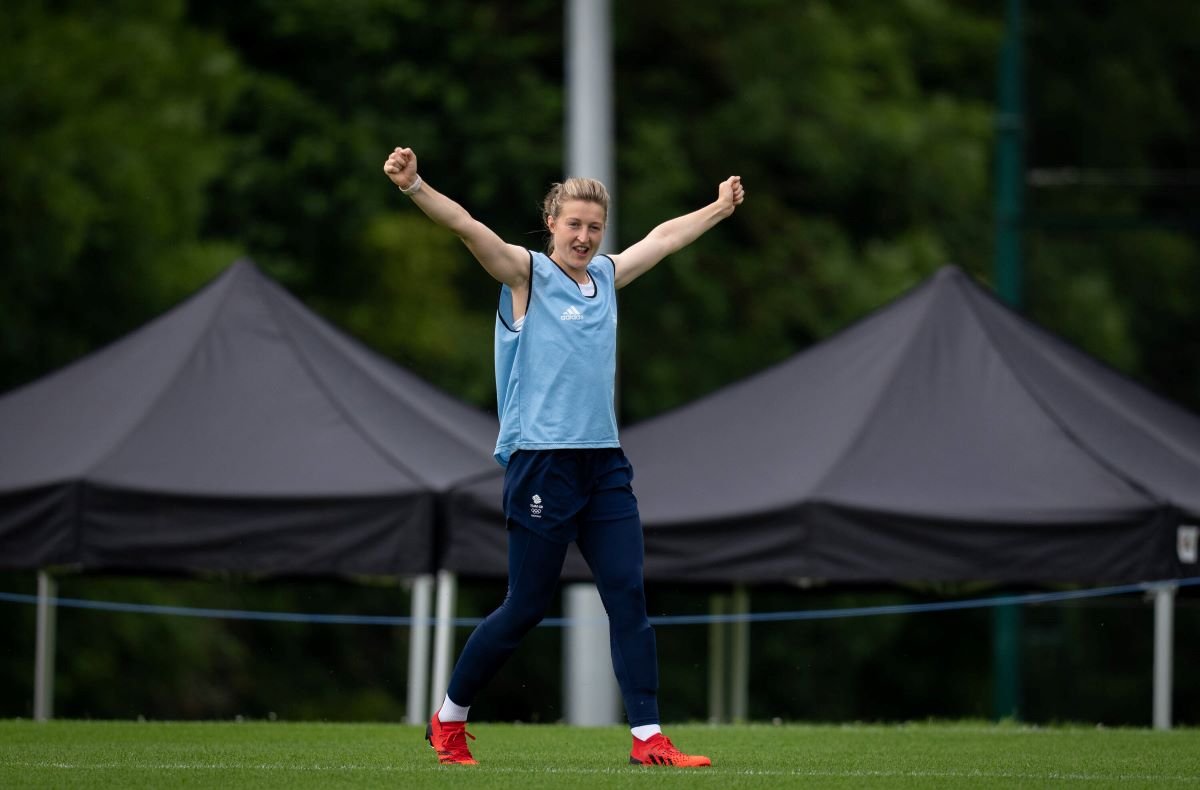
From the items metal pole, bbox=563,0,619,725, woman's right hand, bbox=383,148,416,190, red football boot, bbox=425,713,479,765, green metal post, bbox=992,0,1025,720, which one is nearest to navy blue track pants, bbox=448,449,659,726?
red football boot, bbox=425,713,479,765

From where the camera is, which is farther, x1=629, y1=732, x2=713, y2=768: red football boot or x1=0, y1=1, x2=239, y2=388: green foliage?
x1=0, y1=1, x2=239, y2=388: green foliage

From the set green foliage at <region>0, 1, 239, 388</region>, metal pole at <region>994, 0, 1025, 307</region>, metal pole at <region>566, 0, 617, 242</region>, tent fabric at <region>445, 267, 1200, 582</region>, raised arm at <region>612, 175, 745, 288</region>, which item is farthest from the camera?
green foliage at <region>0, 1, 239, 388</region>

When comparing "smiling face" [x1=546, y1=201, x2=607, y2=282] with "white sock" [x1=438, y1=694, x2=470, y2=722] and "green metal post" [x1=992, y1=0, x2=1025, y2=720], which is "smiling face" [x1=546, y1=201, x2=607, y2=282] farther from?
"green metal post" [x1=992, y1=0, x2=1025, y2=720]

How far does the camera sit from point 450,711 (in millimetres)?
7324

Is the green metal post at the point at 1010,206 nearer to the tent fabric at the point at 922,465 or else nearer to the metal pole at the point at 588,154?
the metal pole at the point at 588,154

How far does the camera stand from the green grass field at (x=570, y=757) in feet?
22.3

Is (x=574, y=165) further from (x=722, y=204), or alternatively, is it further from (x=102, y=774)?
(x=102, y=774)

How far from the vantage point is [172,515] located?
11.7 m

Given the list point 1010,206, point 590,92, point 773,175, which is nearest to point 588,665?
point 590,92

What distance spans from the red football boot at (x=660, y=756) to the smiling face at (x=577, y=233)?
5.08 ft

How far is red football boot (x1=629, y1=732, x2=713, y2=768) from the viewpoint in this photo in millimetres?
7180

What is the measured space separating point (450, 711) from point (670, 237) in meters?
1.82

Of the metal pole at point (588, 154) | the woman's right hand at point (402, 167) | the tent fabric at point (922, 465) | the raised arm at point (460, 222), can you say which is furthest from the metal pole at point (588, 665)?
the woman's right hand at point (402, 167)

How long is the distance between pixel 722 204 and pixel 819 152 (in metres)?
16.9
